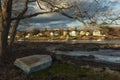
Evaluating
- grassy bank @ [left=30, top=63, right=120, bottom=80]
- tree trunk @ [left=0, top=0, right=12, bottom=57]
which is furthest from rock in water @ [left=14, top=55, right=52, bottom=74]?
tree trunk @ [left=0, top=0, right=12, bottom=57]

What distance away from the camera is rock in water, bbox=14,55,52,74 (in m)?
21.1

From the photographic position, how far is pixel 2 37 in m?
23.6

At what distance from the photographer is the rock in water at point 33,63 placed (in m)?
21.1

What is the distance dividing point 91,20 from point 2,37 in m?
5.21

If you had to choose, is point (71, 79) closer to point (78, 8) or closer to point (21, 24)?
point (78, 8)

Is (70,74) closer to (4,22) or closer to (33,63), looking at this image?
(33,63)

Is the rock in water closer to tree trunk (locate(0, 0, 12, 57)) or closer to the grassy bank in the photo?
the grassy bank

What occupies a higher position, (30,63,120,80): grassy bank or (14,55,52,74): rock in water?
(14,55,52,74): rock in water

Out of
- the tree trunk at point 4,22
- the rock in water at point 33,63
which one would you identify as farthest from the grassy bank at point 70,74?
the tree trunk at point 4,22

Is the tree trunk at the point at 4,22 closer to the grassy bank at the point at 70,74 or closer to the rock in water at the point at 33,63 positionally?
the rock in water at the point at 33,63

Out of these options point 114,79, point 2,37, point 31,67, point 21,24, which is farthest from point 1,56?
point 21,24

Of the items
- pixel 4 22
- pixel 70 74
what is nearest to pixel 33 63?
pixel 70 74

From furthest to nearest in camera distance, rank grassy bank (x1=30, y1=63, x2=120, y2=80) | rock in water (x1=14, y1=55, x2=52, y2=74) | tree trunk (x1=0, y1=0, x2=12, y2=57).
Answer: tree trunk (x1=0, y1=0, x2=12, y2=57)
rock in water (x1=14, y1=55, x2=52, y2=74)
grassy bank (x1=30, y1=63, x2=120, y2=80)

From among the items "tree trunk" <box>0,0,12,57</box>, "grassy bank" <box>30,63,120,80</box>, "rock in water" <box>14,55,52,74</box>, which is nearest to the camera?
"grassy bank" <box>30,63,120,80</box>
